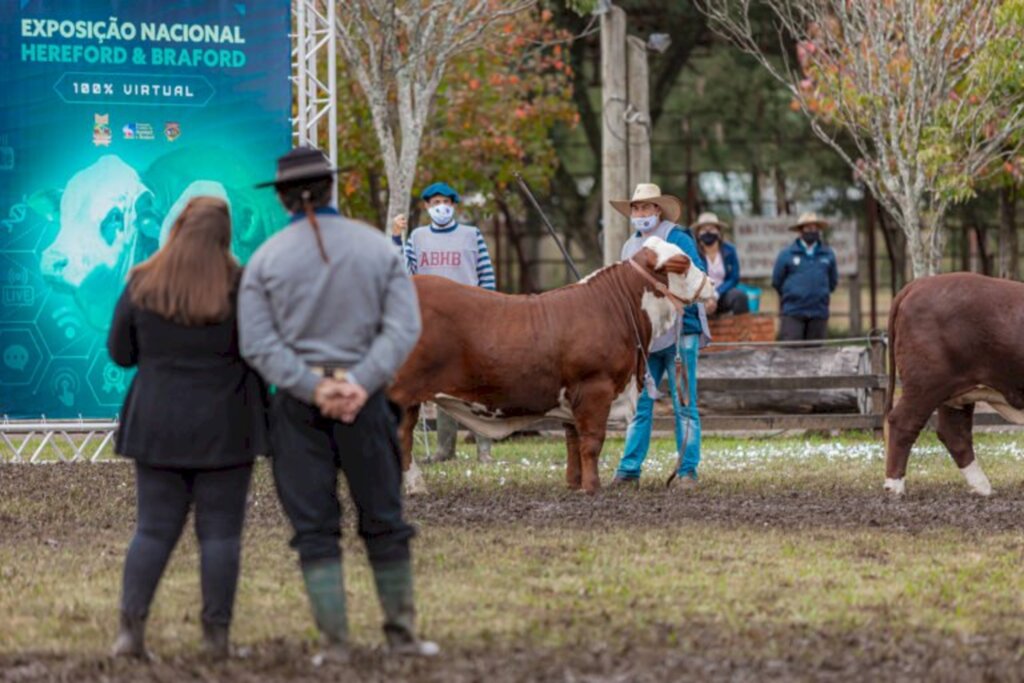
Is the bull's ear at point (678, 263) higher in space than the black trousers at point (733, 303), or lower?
higher

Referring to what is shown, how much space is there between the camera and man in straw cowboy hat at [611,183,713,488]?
44.5 ft

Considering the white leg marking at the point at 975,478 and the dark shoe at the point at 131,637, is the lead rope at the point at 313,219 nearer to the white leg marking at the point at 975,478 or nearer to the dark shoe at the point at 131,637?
the dark shoe at the point at 131,637

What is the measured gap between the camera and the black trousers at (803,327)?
20.8 m

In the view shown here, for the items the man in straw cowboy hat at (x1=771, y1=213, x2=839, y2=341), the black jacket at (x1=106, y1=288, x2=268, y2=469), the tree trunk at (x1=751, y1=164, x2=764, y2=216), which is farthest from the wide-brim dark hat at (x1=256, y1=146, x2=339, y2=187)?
the tree trunk at (x1=751, y1=164, x2=764, y2=216)

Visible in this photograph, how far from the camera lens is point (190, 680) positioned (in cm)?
711

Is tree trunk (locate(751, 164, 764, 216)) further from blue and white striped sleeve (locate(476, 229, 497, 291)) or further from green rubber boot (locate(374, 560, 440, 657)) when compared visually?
green rubber boot (locate(374, 560, 440, 657))

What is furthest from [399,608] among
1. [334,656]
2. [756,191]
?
[756,191]

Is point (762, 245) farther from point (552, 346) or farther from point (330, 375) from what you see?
point (330, 375)

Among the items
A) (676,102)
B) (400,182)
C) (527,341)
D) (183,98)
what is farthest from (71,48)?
(676,102)


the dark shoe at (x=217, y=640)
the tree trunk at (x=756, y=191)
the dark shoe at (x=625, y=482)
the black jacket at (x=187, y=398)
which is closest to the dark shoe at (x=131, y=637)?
the dark shoe at (x=217, y=640)

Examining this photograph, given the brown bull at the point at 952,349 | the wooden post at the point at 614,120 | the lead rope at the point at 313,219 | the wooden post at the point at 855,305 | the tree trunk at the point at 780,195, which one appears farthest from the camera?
the tree trunk at the point at 780,195

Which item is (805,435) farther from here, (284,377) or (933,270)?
(284,377)

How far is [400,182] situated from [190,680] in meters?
14.8

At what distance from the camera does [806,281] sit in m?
20.5
